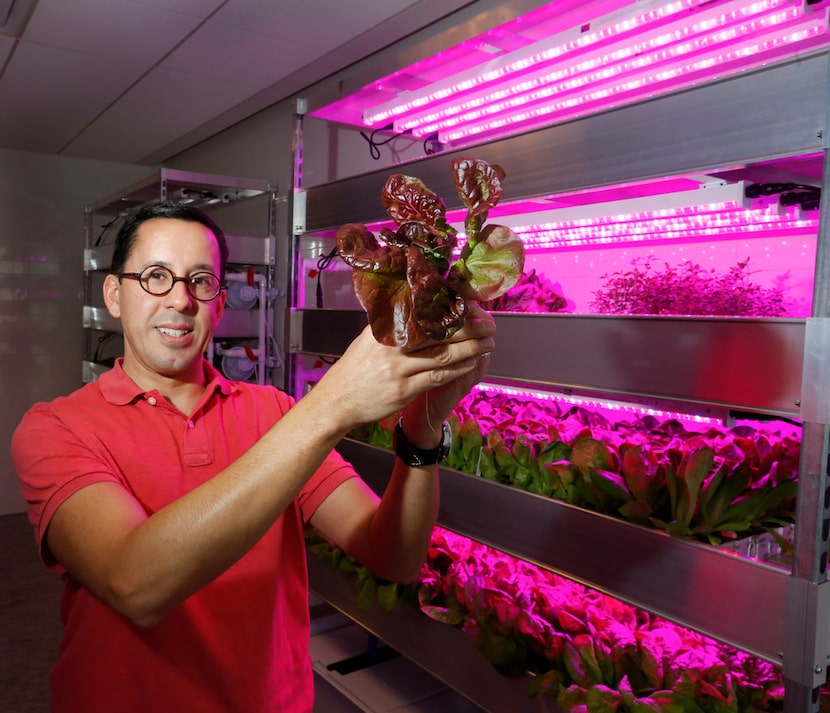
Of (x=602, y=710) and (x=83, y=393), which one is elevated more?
(x=83, y=393)

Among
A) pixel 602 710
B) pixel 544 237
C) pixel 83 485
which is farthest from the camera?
pixel 544 237

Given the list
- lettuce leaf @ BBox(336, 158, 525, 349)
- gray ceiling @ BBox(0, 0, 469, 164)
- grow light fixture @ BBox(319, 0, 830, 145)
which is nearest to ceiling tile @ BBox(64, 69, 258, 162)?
gray ceiling @ BBox(0, 0, 469, 164)

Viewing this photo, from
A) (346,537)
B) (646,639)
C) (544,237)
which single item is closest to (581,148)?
(544,237)

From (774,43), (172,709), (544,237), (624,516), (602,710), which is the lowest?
(602,710)

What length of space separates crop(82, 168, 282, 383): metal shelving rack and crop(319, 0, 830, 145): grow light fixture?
152 centimetres

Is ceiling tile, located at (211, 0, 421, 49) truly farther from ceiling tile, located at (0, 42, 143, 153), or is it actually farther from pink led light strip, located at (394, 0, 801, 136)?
ceiling tile, located at (0, 42, 143, 153)

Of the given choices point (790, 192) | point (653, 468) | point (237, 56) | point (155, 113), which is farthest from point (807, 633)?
point (155, 113)

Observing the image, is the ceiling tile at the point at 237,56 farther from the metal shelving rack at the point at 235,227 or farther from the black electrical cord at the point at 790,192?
the black electrical cord at the point at 790,192

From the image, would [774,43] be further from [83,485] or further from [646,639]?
[83,485]

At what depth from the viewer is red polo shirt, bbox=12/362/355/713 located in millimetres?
1177

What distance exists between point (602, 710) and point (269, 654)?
787 mm

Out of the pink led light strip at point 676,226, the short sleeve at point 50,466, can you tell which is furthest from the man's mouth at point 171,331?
the pink led light strip at point 676,226

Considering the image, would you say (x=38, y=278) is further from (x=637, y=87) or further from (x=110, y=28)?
(x=637, y=87)

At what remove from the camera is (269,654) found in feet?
4.22
